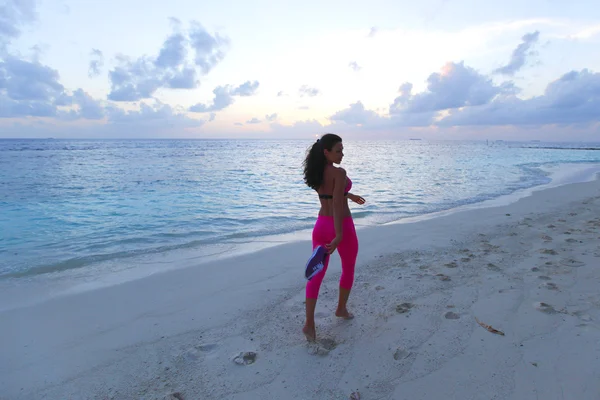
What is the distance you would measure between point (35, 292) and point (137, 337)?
264 centimetres

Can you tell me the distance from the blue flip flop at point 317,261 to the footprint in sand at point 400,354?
1.06 metres

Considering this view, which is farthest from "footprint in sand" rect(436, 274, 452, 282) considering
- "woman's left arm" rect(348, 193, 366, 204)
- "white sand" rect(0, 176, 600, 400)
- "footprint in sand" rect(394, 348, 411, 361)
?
"woman's left arm" rect(348, 193, 366, 204)

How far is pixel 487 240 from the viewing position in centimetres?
713

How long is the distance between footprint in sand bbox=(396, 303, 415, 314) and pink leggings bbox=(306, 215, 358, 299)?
2.43 feet

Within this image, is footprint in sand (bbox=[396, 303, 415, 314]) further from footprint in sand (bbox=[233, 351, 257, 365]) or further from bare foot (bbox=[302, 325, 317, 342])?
footprint in sand (bbox=[233, 351, 257, 365])

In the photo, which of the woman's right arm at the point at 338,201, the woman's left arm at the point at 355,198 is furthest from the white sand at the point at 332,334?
the woman's left arm at the point at 355,198

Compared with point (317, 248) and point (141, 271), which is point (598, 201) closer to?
point (317, 248)

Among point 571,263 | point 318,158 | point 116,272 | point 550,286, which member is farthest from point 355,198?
point 116,272

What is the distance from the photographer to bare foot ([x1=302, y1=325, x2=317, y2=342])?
358 cm

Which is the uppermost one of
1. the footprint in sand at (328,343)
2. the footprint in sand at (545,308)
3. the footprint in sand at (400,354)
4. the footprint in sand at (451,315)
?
the footprint in sand at (545,308)

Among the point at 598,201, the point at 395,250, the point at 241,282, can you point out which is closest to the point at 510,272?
the point at 395,250

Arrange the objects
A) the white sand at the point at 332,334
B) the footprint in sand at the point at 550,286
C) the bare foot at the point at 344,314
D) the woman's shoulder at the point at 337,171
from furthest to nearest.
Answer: the footprint in sand at the point at 550,286 → the bare foot at the point at 344,314 → the woman's shoulder at the point at 337,171 → the white sand at the point at 332,334

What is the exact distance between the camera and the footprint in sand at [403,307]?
4.12m

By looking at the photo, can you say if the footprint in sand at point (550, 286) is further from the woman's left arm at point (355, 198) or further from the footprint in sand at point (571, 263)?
the woman's left arm at point (355, 198)
